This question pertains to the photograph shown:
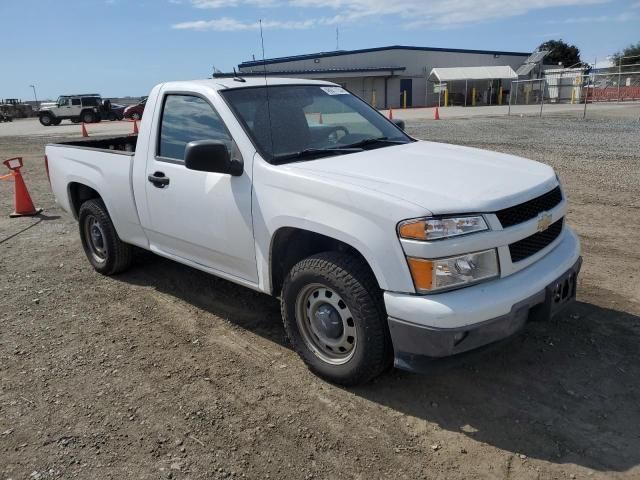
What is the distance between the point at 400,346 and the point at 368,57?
169 feet

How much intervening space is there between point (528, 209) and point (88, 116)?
38.0m

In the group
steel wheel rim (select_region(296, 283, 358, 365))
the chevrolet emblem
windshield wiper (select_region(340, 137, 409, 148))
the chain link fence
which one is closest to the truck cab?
the chain link fence

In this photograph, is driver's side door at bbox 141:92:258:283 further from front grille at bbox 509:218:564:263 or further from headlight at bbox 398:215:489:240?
front grille at bbox 509:218:564:263

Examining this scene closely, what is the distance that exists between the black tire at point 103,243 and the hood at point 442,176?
8.53 ft

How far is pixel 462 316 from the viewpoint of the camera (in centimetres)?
267

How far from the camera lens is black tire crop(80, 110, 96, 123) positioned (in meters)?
35.9

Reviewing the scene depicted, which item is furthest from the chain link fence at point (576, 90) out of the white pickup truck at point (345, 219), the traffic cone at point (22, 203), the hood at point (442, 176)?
the white pickup truck at point (345, 219)

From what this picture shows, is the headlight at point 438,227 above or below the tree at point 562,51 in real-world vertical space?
below

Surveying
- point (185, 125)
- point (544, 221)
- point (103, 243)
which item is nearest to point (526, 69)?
point (103, 243)

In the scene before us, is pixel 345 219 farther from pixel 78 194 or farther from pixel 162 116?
pixel 78 194

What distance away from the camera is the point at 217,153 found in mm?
3381

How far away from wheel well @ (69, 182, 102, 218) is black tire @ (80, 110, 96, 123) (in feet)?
111

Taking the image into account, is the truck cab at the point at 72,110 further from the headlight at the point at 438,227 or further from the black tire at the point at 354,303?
the headlight at the point at 438,227

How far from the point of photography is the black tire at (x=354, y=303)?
2.99m
